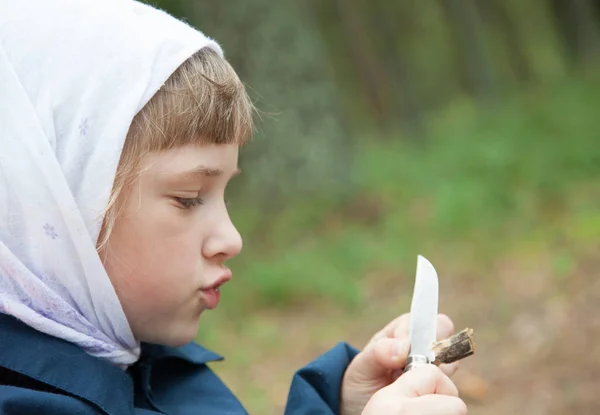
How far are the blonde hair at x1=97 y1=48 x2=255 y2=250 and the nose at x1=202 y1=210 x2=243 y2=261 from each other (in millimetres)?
188

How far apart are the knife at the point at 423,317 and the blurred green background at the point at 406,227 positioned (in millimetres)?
1297

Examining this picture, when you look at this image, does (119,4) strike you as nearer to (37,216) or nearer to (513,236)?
(37,216)

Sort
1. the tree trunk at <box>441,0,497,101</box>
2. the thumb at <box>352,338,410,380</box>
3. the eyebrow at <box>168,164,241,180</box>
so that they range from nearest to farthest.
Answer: the eyebrow at <box>168,164,241,180</box> < the thumb at <box>352,338,410,380</box> < the tree trunk at <box>441,0,497,101</box>

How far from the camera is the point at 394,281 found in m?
4.36

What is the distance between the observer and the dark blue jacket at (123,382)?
56.0 inches

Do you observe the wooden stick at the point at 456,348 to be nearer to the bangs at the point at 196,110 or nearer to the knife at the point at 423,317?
the knife at the point at 423,317

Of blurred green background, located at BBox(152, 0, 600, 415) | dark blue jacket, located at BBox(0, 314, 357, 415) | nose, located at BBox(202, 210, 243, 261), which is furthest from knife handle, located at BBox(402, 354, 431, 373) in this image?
blurred green background, located at BBox(152, 0, 600, 415)

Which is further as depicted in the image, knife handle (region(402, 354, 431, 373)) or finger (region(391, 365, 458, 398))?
knife handle (region(402, 354, 431, 373))

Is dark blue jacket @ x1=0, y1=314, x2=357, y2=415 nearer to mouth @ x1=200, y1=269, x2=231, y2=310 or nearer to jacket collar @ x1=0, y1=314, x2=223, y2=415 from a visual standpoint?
jacket collar @ x1=0, y1=314, x2=223, y2=415

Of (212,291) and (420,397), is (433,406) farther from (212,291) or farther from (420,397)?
(212,291)

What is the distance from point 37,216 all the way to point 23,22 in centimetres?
42

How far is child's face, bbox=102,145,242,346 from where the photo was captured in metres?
1.58

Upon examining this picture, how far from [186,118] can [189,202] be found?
0.18 meters

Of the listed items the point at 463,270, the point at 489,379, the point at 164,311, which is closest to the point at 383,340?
the point at 164,311
